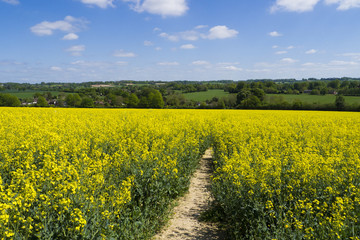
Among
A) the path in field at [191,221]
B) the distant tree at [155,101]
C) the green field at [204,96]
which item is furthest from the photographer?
the green field at [204,96]

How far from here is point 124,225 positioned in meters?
4.21

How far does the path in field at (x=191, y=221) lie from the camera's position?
5.43 meters

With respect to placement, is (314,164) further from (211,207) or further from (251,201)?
(211,207)

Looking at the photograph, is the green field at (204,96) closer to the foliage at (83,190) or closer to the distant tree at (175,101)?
the distant tree at (175,101)

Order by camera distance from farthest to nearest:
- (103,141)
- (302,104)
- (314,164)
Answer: (302,104), (103,141), (314,164)

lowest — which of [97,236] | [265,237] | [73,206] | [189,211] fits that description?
[189,211]

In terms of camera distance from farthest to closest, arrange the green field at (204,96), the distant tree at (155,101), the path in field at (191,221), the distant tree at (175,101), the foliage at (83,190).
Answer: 1. the green field at (204,96)
2. the distant tree at (175,101)
3. the distant tree at (155,101)
4. the path in field at (191,221)
5. the foliage at (83,190)

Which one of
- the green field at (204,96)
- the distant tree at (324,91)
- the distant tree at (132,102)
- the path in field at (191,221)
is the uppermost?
the distant tree at (324,91)

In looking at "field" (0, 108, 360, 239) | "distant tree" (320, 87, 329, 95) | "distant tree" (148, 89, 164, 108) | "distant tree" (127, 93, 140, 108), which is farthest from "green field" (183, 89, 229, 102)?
"field" (0, 108, 360, 239)

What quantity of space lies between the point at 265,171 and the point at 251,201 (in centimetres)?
94

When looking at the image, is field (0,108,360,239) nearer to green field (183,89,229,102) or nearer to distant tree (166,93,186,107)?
distant tree (166,93,186,107)

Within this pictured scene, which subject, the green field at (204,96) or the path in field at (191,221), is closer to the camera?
the path in field at (191,221)

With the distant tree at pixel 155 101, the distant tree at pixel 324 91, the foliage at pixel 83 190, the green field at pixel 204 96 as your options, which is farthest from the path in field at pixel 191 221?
the distant tree at pixel 324 91

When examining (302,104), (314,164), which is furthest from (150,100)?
(314,164)
